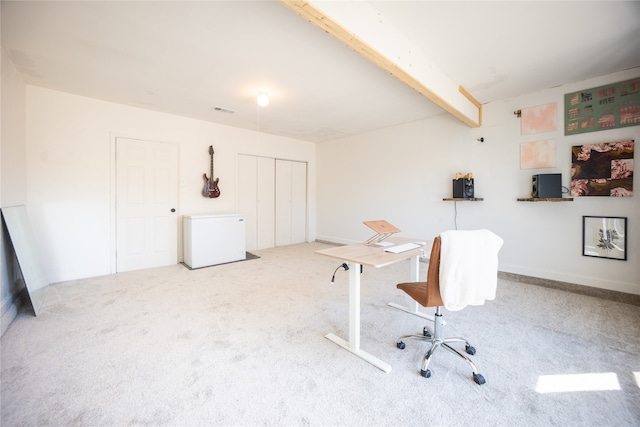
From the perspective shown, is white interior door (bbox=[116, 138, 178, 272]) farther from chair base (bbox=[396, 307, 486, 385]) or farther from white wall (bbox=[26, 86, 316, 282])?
chair base (bbox=[396, 307, 486, 385])

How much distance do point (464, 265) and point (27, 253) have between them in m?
4.16

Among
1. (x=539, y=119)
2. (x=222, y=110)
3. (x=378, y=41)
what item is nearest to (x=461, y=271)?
(x=378, y=41)

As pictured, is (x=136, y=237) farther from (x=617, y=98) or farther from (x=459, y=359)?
(x=617, y=98)

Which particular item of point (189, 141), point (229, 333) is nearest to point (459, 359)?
point (229, 333)

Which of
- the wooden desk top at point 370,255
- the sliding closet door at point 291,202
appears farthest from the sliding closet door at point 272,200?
the wooden desk top at point 370,255

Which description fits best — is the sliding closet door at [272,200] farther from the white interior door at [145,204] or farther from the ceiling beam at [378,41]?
the ceiling beam at [378,41]

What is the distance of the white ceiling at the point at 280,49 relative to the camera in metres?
2.02

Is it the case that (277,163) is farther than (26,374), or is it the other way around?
(277,163)

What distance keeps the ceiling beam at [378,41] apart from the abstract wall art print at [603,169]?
5.60 ft

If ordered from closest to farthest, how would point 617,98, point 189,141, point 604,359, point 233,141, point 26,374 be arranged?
point 26,374 < point 604,359 < point 617,98 < point 189,141 < point 233,141

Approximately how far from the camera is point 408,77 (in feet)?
7.97

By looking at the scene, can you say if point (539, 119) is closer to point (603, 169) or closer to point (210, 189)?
point (603, 169)

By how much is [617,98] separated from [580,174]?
2.92ft

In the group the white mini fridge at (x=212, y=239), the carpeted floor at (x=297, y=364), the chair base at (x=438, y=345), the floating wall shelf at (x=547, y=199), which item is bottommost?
the carpeted floor at (x=297, y=364)
